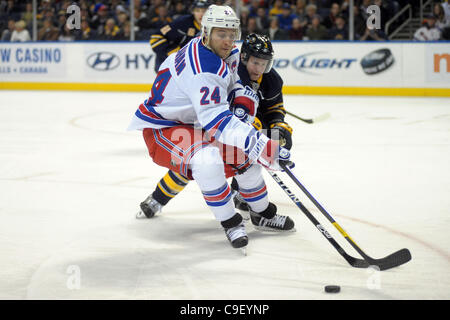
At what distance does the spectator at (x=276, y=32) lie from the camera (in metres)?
10.5

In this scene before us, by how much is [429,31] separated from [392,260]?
26.1 feet

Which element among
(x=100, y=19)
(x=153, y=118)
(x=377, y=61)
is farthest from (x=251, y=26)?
(x=153, y=118)

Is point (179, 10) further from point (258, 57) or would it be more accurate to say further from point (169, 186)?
point (258, 57)

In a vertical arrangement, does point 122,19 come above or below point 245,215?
below

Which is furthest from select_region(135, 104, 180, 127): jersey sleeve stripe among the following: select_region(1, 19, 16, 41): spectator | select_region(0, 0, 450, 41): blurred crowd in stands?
select_region(1, 19, 16, 41): spectator

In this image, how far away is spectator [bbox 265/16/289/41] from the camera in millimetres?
10539

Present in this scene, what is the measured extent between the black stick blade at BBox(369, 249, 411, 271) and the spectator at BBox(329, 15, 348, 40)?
8018 millimetres

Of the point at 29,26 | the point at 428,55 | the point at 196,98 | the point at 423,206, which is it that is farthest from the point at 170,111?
the point at 29,26

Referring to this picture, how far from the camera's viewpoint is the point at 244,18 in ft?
34.8

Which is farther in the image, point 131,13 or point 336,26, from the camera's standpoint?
point 131,13

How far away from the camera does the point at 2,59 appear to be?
1180cm
